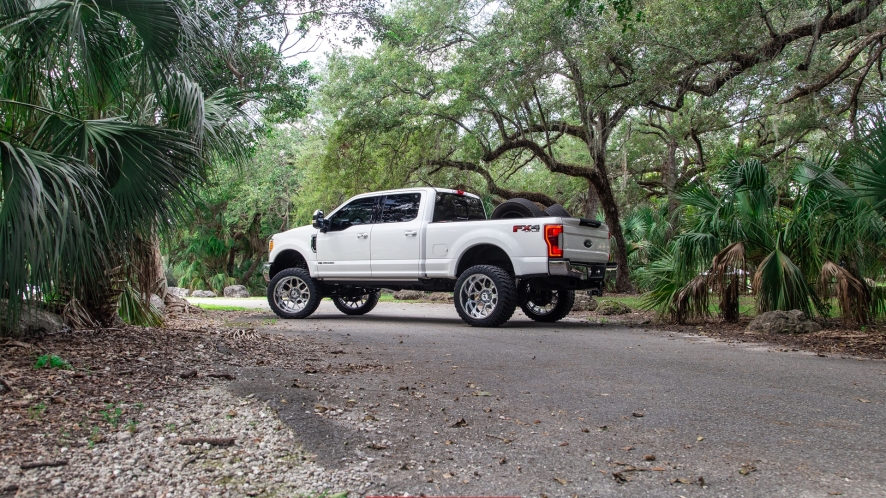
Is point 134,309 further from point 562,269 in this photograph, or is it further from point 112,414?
point 562,269

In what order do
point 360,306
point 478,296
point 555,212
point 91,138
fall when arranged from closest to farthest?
point 91,138
point 478,296
point 555,212
point 360,306

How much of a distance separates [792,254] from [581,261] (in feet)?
10.0

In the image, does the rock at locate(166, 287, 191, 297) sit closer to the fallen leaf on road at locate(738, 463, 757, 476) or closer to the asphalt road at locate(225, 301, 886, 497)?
the asphalt road at locate(225, 301, 886, 497)

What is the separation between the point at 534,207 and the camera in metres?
10.8

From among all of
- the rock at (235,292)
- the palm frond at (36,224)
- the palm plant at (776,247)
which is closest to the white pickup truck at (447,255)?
the palm plant at (776,247)

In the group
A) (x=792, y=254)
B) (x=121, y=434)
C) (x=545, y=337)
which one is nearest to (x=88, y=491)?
(x=121, y=434)

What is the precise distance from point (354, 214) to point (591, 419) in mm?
8212

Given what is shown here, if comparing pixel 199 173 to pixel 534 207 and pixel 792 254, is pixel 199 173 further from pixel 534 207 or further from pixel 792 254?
pixel 792 254

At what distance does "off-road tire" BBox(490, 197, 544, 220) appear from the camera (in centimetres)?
1073

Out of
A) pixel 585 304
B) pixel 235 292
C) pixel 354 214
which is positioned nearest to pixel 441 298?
pixel 585 304

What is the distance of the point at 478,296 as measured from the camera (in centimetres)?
1045

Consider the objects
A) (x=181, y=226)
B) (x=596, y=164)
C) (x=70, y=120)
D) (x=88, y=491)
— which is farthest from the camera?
(x=596, y=164)

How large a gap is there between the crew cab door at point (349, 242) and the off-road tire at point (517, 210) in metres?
2.16

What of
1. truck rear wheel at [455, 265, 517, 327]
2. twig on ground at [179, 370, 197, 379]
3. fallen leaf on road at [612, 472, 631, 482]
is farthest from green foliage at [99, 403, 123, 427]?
truck rear wheel at [455, 265, 517, 327]
